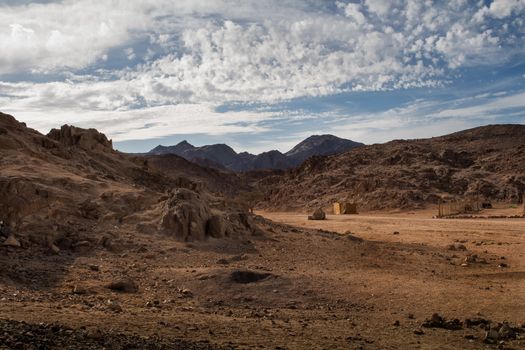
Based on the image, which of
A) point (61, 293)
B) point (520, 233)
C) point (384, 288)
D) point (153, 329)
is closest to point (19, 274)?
point (61, 293)

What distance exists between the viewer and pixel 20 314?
21.3 feet

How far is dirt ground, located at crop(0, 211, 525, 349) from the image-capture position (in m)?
6.75

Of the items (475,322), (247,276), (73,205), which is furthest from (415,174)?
(475,322)

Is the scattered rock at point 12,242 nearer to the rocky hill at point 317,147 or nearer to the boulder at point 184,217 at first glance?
the boulder at point 184,217

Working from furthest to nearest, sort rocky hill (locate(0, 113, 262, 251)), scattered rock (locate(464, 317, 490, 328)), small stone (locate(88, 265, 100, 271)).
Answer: rocky hill (locate(0, 113, 262, 251)) < small stone (locate(88, 265, 100, 271)) < scattered rock (locate(464, 317, 490, 328))

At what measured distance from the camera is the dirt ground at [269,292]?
22.2ft

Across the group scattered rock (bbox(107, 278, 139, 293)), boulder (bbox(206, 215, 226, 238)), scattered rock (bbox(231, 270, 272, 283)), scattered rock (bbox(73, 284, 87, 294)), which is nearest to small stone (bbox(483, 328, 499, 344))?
scattered rock (bbox(231, 270, 272, 283))

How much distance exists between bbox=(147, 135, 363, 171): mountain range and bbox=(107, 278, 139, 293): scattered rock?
124 m

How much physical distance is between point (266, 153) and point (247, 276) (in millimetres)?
134372

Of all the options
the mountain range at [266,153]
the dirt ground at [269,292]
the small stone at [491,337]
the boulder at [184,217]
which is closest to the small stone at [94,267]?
the dirt ground at [269,292]

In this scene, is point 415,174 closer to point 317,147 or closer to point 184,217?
point 184,217

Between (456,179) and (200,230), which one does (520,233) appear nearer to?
(200,230)

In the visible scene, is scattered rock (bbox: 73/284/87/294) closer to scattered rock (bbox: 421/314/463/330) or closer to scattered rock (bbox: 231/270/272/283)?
scattered rock (bbox: 231/270/272/283)

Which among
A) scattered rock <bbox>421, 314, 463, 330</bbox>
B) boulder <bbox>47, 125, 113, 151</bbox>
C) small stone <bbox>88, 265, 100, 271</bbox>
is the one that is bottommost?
scattered rock <bbox>421, 314, 463, 330</bbox>
